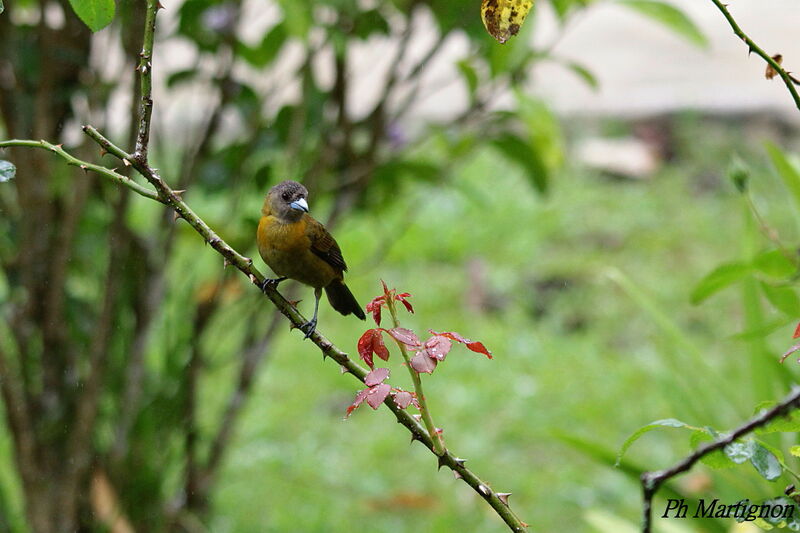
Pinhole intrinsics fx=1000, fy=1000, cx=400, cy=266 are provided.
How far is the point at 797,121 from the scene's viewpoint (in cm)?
826

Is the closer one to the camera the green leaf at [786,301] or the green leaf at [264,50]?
the green leaf at [786,301]

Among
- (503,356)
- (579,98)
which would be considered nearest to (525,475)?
(503,356)

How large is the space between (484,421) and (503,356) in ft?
2.06

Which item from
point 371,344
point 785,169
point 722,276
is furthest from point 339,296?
point 785,169

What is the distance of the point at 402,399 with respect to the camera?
0.94 m

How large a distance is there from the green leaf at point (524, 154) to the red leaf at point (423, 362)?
5.91 ft

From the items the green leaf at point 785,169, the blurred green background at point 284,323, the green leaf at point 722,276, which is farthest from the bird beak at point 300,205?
the green leaf at point 785,169

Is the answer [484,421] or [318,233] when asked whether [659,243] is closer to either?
[484,421]

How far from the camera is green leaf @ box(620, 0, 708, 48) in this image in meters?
2.30

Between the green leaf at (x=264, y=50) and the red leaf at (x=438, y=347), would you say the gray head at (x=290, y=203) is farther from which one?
the red leaf at (x=438, y=347)

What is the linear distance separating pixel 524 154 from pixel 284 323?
1.09 metres

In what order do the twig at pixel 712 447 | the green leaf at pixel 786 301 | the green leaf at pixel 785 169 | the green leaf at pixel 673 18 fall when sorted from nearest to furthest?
the twig at pixel 712 447 < the green leaf at pixel 786 301 < the green leaf at pixel 785 169 < the green leaf at pixel 673 18

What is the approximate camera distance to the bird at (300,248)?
69.2 inches

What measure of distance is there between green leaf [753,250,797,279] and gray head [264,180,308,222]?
787mm
